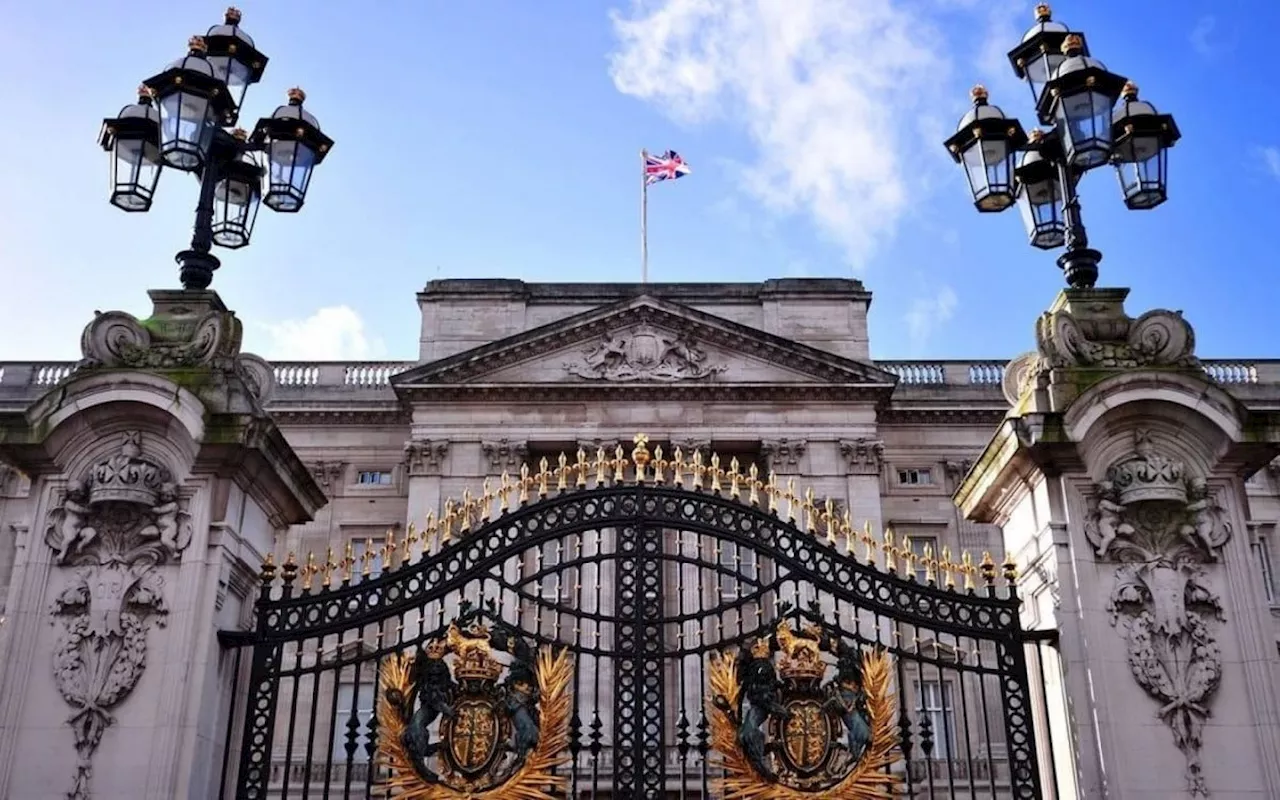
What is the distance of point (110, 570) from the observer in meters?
8.43

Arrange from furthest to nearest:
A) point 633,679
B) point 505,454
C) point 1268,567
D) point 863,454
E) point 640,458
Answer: point 863,454
point 505,454
point 1268,567
point 640,458
point 633,679

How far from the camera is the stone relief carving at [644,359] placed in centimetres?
3291

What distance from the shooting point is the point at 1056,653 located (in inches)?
335

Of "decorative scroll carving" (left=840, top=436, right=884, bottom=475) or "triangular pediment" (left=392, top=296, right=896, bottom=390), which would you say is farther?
"triangular pediment" (left=392, top=296, right=896, bottom=390)

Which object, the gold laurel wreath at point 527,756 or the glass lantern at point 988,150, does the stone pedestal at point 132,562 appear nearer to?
the gold laurel wreath at point 527,756

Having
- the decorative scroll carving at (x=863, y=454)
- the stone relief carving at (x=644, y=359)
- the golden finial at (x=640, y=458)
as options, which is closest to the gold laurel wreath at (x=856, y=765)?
the golden finial at (x=640, y=458)

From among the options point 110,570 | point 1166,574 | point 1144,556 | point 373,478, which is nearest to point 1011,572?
point 1144,556

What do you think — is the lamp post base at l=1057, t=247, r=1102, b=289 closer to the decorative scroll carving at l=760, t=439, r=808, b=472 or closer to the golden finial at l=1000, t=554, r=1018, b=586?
the golden finial at l=1000, t=554, r=1018, b=586

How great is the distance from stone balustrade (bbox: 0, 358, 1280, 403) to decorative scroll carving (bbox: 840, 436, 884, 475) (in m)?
2.85

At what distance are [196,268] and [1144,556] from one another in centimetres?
762

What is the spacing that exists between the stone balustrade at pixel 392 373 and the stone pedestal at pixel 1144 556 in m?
25.4

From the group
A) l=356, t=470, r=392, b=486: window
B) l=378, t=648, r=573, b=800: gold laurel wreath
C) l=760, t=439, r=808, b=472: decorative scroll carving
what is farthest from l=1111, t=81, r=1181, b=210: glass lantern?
l=356, t=470, r=392, b=486: window

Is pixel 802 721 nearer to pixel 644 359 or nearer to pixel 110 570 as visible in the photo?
pixel 110 570

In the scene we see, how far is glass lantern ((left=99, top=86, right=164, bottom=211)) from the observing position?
9.45 meters
